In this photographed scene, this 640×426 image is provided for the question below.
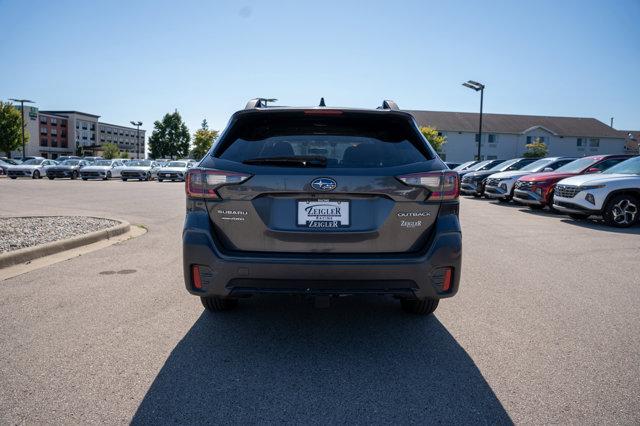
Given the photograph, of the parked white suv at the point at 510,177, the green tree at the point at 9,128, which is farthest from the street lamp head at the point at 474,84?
the green tree at the point at 9,128

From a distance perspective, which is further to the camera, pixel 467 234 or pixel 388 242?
pixel 467 234

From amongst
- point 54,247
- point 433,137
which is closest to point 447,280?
point 54,247

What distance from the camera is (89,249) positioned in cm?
729

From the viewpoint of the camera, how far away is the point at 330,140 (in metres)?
→ 3.55

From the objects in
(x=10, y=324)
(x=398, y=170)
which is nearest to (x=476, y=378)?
(x=398, y=170)

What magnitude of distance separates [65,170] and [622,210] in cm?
3550

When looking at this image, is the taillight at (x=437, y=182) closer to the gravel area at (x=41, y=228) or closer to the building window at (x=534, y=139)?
the gravel area at (x=41, y=228)

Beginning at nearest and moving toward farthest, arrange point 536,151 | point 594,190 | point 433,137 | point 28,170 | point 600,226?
point 594,190, point 600,226, point 28,170, point 433,137, point 536,151

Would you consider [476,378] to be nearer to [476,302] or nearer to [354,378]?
[354,378]

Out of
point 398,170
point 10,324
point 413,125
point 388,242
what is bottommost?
point 10,324

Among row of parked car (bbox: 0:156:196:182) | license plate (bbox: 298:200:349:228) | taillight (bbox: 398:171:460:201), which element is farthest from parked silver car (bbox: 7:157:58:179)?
taillight (bbox: 398:171:460:201)

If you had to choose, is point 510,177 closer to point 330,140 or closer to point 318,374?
point 330,140

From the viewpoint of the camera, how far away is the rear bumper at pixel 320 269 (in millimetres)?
3111

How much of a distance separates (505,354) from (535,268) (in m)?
3.41
